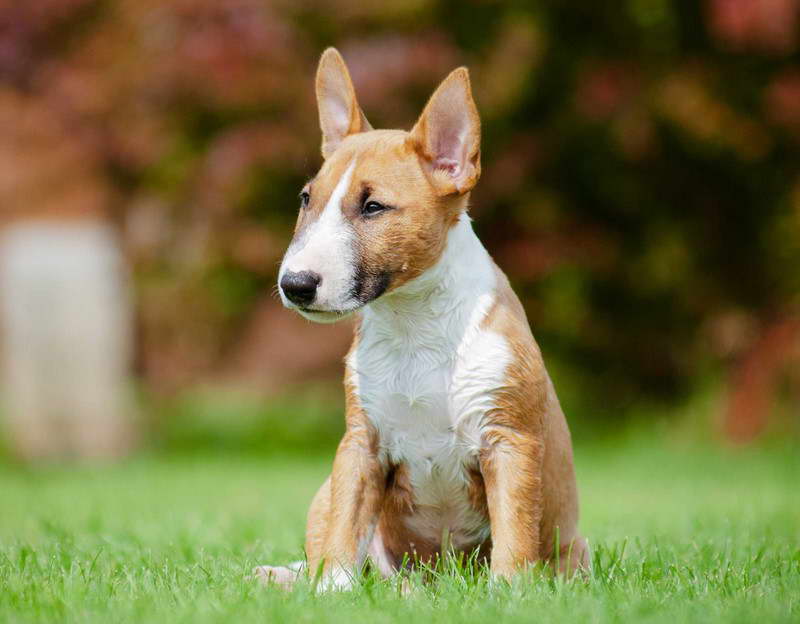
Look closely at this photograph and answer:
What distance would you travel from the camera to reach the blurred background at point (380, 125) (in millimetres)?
10422

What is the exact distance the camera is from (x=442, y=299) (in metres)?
3.74

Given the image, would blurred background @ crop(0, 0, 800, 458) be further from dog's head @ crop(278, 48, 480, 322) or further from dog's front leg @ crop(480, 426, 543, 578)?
dog's front leg @ crop(480, 426, 543, 578)

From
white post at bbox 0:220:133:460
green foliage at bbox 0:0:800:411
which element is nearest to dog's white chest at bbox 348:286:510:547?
green foliage at bbox 0:0:800:411

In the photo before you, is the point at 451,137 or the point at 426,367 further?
the point at 451,137

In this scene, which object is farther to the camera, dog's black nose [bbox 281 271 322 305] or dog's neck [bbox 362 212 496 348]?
dog's neck [bbox 362 212 496 348]

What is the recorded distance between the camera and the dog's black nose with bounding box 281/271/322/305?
3424mm

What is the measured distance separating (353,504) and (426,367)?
487 mm

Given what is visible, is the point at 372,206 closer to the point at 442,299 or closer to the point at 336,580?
the point at 442,299

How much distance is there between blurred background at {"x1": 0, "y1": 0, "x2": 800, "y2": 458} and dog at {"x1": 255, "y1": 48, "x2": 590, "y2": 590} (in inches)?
253

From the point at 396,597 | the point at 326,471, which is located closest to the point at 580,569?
the point at 396,597

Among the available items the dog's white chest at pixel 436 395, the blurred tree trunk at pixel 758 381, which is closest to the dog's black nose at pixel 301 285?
the dog's white chest at pixel 436 395

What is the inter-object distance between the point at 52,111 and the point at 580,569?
29.7 feet

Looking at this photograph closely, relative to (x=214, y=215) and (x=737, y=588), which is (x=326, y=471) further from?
(x=737, y=588)

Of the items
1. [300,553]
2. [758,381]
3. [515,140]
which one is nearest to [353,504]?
[300,553]
